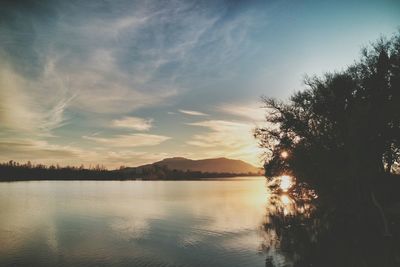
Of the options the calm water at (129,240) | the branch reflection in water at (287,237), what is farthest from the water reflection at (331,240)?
the calm water at (129,240)

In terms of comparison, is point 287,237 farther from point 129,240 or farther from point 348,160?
point 129,240

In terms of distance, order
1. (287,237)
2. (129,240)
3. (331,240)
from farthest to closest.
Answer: (287,237)
(129,240)
(331,240)

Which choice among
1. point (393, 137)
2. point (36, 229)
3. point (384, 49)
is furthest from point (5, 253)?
point (384, 49)

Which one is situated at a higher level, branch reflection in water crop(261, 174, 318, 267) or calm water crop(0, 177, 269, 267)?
calm water crop(0, 177, 269, 267)

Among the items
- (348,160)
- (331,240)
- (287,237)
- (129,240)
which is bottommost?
(287,237)

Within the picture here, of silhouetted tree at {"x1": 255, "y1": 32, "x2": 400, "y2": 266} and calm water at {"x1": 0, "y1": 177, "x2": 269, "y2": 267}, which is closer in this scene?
calm water at {"x1": 0, "y1": 177, "x2": 269, "y2": 267}

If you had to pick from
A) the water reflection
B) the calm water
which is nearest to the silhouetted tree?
the water reflection

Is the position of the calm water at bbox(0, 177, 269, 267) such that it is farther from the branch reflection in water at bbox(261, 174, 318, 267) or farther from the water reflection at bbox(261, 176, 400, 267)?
the water reflection at bbox(261, 176, 400, 267)

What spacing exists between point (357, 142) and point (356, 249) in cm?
1019

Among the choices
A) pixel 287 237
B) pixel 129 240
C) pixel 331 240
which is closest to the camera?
pixel 331 240

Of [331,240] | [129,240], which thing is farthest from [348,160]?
[129,240]

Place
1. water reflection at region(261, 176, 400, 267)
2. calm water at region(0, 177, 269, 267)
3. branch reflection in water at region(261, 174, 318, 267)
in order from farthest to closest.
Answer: branch reflection in water at region(261, 174, 318, 267) < calm water at region(0, 177, 269, 267) < water reflection at region(261, 176, 400, 267)

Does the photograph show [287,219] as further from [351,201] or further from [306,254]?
[306,254]

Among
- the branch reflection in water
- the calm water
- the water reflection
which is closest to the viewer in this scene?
the water reflection
